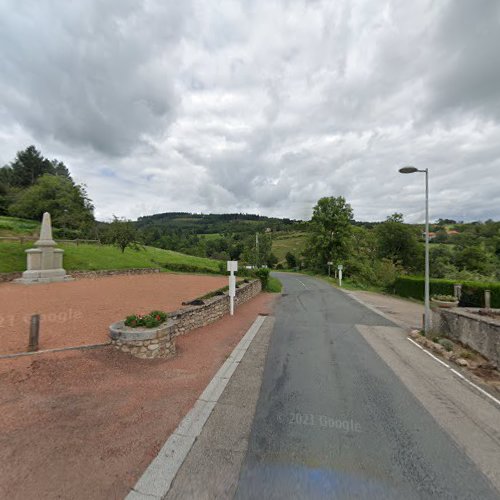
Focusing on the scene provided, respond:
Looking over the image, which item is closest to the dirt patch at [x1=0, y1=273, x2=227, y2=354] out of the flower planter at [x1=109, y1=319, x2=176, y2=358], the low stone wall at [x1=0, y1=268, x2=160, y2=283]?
the flower planter at [x1=109, y1=319, x2=176, y2=358]

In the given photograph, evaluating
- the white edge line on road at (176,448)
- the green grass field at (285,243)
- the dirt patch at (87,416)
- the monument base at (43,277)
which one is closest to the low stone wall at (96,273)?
the monument base at (43,277)

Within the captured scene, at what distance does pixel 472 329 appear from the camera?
788 cm

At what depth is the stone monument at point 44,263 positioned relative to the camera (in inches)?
675

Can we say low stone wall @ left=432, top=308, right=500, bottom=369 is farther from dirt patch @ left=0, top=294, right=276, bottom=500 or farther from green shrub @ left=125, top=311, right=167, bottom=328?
green shrub @ left=125, top=311, right=167, bottom=328

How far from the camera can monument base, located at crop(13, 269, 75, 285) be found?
55.1ft

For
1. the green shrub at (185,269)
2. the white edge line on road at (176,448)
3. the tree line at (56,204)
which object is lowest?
the white edge line on road at (176,448)

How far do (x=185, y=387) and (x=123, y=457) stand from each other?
1.94m

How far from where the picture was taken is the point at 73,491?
8.80 feet

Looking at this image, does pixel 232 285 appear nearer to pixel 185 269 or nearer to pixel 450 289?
pixel 450 289

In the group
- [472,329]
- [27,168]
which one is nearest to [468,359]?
[472,329]

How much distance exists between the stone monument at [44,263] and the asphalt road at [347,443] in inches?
714

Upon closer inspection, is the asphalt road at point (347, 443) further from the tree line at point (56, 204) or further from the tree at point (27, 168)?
the tree at point (27, 168)

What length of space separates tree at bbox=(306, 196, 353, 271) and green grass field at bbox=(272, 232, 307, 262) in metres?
27.1

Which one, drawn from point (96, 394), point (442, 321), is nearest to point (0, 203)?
point (96, 394)
